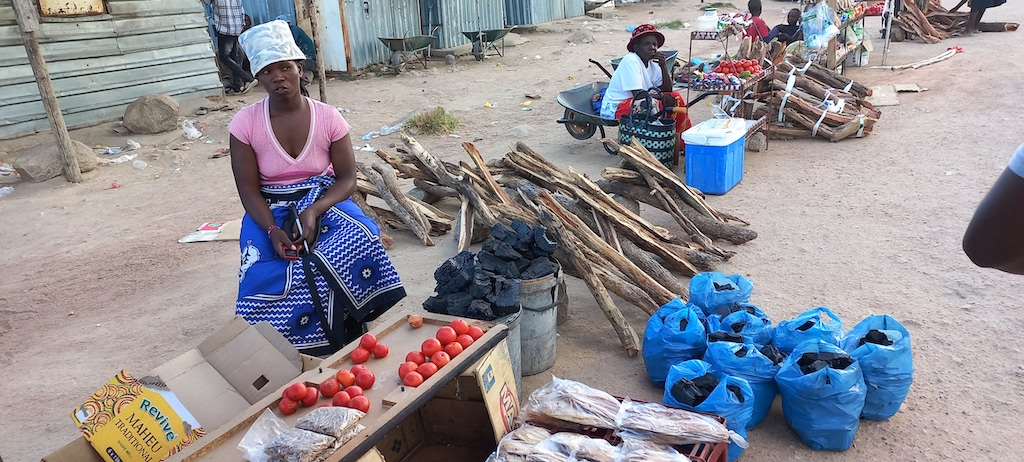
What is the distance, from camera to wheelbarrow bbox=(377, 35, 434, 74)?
1325 centimetres

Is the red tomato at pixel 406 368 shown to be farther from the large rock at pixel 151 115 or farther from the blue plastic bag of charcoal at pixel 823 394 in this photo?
the large rock at pixel 151 115

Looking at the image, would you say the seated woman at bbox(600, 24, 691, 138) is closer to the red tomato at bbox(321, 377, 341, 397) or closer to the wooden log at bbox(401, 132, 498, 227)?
the wooden log at bbox(401, 132, 498, 227)

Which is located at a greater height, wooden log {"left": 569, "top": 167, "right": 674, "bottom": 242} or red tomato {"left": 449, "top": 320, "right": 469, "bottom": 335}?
red tomato {"left": 449, "top": 320, "right": 469, "bottom": 335}

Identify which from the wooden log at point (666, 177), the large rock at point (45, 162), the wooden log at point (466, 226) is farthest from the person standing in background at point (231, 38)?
the wooden log at point (666, 177)

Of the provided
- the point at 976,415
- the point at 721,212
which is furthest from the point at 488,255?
the point at 721,212

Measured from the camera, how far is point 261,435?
2.26 metres

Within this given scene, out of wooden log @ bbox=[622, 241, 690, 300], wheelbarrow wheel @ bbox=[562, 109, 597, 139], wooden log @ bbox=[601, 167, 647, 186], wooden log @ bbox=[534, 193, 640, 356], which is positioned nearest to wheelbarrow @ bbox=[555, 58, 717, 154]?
wheelbarrow wheel @ bbox=[562, 109, 597, 139]

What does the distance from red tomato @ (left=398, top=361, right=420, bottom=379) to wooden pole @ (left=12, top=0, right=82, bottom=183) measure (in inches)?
281

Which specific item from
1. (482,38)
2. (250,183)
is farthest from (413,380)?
(482,38)

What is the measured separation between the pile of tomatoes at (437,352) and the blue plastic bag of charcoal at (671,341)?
1078 mm

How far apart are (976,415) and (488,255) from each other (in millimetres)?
2479

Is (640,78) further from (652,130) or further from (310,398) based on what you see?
(310,398)

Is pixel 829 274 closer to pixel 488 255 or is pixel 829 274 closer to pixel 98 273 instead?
pixel 488 255

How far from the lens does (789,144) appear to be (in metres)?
8.11
